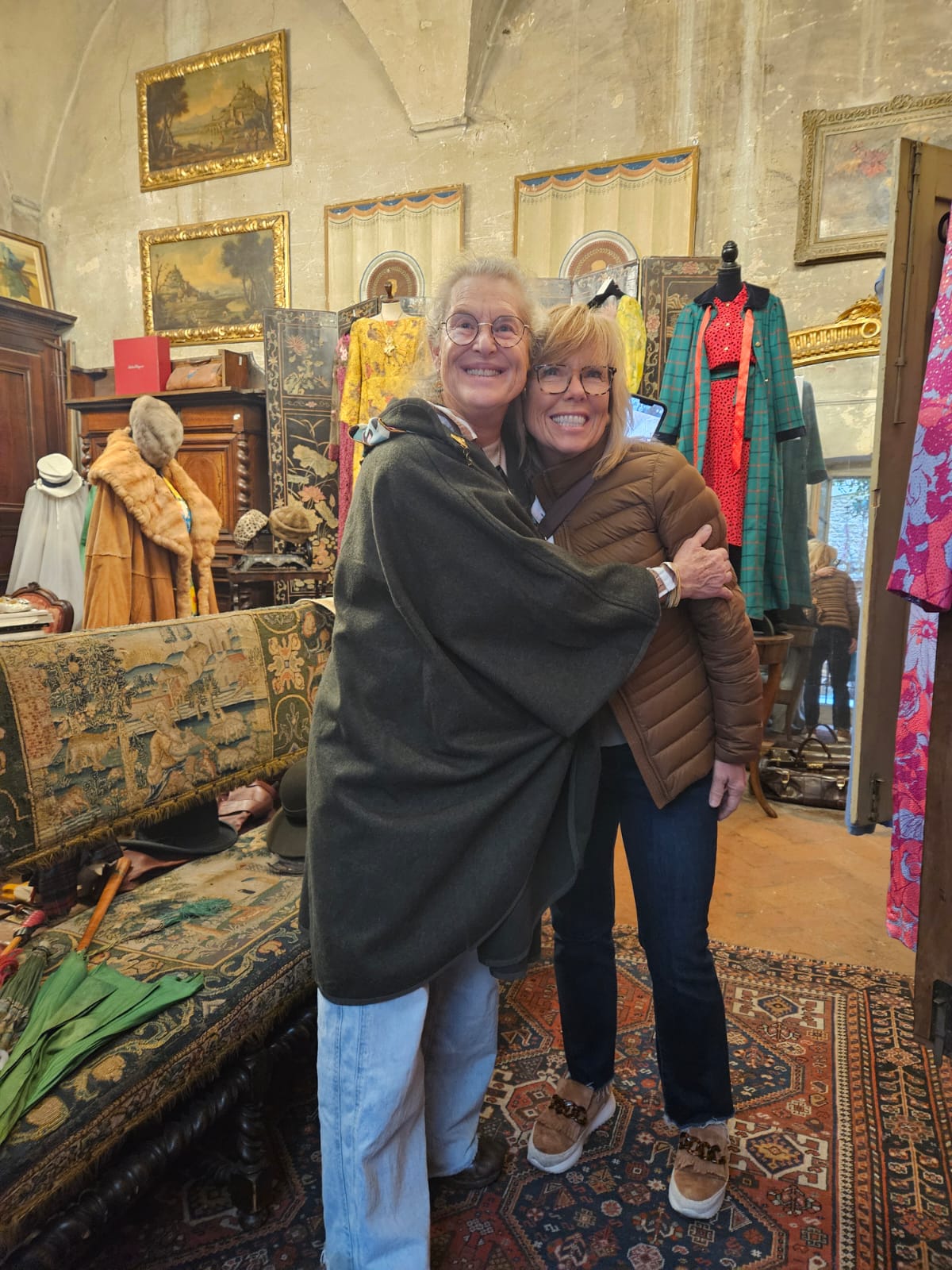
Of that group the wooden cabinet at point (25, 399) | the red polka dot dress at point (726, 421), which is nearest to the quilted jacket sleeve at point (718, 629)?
the red polka dot dress at point (726, 421)

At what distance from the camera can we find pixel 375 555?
3.65 ft

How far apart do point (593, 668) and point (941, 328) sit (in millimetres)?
703

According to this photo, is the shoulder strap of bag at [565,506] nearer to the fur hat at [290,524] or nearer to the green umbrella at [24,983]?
the green umbrella at [24,983]

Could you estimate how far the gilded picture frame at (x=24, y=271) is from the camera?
21.8 ft

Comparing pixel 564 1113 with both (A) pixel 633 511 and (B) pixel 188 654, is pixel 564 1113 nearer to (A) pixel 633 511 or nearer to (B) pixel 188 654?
(A) pixel 633 511

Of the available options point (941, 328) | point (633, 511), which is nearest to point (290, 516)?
point (633, 511)

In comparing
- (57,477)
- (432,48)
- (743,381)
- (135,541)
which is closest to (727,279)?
(743,381)

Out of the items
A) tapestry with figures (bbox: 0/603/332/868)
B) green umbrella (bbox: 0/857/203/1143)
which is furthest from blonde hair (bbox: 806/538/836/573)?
green umbrella (bbox: 0/857/203/1143)

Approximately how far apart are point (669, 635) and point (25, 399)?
6.92 m

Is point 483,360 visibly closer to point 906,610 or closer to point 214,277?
point 906,610

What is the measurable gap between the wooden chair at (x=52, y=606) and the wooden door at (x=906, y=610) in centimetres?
348

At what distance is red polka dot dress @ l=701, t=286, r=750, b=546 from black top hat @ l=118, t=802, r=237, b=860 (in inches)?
107

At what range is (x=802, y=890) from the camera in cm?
303

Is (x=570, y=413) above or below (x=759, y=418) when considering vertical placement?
below
